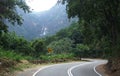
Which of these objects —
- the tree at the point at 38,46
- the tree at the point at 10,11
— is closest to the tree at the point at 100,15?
the tree at the point at 10,11

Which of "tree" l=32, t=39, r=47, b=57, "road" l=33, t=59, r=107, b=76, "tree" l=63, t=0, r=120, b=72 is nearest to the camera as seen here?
"road" l=33, t=59, r=107, b=76

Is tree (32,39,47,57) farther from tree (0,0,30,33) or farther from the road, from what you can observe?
tree (0,0,30,33)

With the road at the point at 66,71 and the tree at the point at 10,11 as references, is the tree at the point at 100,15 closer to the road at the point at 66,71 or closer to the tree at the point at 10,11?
the road at the point at 66,71

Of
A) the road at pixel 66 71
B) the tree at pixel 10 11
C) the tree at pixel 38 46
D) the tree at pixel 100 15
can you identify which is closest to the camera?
the tree at pixel 10 11

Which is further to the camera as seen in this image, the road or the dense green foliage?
the dense green foliage

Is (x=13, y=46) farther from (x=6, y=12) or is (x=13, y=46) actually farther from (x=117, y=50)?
A: (x=6, y=12)

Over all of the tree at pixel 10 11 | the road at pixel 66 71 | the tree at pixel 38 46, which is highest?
the tree at pixel 10 11

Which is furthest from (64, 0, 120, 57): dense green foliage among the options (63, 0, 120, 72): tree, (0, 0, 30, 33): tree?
(0, 0, 30, 33): tree

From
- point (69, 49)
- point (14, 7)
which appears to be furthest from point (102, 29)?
point (69, 49)

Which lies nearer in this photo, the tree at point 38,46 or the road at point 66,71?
the road at point 66,71

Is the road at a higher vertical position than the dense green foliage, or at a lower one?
lower

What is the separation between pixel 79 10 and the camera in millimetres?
31344

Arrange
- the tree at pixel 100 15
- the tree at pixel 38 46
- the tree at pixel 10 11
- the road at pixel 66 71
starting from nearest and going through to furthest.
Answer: the tree at pixel 10 11 < the road at pixel 66 71 < the tree at pixel 100 15 < the tree at pixel 38 46

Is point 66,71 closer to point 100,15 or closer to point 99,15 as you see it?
point 99,15
